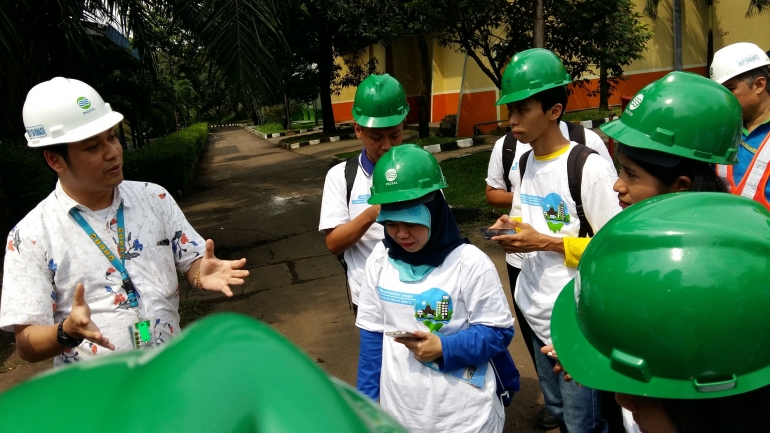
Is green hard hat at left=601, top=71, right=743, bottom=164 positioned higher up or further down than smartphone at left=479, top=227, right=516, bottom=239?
higher up

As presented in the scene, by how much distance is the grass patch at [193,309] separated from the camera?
552 centimetres

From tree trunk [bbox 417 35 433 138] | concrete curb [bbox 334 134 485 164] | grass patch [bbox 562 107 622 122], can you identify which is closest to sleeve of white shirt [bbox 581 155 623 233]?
concrete curb [bbox 334 134 485 164]

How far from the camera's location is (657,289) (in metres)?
1.03

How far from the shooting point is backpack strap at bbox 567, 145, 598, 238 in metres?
2.40

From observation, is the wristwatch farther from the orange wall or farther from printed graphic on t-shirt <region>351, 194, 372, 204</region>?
the orange wall

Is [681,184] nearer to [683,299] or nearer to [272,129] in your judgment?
[683,299]

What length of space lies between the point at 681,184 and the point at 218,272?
1.60 meters

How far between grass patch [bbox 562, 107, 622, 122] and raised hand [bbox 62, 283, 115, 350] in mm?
16032

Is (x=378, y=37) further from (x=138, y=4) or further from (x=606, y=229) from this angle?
(x=606, y=229)

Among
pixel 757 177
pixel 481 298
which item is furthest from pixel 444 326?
pixel 757 177

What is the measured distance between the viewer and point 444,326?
2.20 metres

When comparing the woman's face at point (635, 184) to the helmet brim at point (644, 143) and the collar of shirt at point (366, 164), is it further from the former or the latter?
the collar of shirt at point (366, 164)

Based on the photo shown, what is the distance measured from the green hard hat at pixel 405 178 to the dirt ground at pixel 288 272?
1.89 m

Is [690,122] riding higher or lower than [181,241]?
higher
